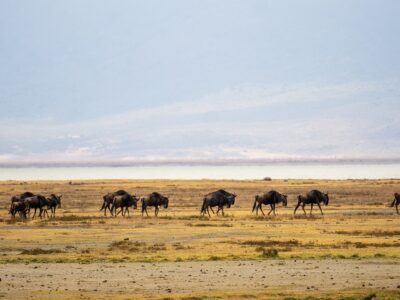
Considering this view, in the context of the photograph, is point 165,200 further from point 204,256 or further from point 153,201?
point 204,256

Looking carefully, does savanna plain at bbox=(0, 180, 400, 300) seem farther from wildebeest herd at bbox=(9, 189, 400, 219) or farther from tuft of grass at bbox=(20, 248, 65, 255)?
wildebeest herd at bbox=(9, 189, 400, 219)

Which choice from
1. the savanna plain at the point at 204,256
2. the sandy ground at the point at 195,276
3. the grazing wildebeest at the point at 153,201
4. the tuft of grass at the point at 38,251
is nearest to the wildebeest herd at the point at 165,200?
the grazing wildebeest at the point at 153,201

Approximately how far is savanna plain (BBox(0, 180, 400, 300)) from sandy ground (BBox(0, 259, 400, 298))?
25 millimetres

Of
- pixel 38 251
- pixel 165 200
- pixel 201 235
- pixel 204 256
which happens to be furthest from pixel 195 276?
pixel 165 200

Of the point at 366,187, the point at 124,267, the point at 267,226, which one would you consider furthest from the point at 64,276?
the point at 366,187

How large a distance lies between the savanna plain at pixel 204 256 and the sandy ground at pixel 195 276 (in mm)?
25

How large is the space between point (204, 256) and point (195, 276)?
16.7ft

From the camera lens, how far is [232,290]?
75.7 feet

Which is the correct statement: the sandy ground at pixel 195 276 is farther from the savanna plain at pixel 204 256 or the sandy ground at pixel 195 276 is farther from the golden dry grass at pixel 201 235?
the golden dry grass at pixel 201 235

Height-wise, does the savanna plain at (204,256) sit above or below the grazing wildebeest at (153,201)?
below

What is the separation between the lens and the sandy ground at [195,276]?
23.6 meters

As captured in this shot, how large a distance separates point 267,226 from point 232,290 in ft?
65.1

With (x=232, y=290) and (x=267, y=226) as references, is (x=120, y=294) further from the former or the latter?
(x=267, y=226)

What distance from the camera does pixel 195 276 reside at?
83.9ft
